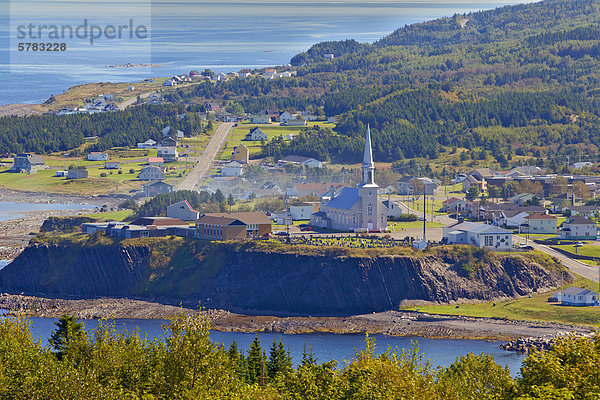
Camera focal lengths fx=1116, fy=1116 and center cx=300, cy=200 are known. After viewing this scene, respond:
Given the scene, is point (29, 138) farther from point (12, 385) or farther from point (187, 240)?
point (12, 385)

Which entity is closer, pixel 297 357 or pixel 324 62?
pixel 297 357

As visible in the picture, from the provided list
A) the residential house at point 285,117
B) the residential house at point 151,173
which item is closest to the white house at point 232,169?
the residential house at point 151,173

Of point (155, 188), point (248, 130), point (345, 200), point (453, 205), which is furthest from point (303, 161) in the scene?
point (345, 200)

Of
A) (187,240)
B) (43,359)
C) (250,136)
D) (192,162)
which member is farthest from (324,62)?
(43,359)

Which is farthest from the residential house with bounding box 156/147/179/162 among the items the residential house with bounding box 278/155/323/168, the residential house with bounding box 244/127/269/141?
the residential house with bounding box 278/155/323/168

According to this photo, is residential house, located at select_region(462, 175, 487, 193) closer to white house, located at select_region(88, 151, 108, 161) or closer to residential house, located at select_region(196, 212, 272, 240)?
residential house, located at select_region(196, 212, 272, 240)

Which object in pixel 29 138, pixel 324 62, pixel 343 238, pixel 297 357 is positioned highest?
pixel 324 62
